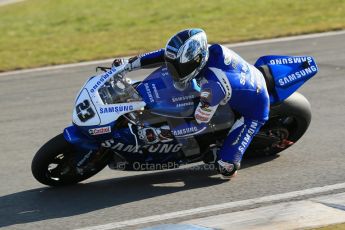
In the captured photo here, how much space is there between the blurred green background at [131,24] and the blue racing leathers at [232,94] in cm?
755

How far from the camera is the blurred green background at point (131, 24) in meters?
15.6

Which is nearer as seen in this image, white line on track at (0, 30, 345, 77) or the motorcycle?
the motorcycle

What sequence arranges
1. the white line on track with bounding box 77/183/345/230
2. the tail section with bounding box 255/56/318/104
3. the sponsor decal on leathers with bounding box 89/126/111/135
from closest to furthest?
1. the white line on track with bounding box 77/183/345/230
2. the sponsor decal on leathers with bounding box 89/126/111/135
3. the tail section with bounding box 255/56/318/104

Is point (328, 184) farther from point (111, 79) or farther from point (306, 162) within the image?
point (111, 79)

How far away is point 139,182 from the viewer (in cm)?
750

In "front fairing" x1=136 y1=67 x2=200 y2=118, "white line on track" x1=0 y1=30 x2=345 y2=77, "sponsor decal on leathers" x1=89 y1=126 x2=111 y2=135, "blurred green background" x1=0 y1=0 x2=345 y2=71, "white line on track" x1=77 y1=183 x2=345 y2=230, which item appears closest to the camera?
"white line on track" x1=77 y1=183 x2=345 y2=230

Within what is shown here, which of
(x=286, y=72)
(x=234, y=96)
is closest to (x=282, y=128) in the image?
(x=286, y=72)

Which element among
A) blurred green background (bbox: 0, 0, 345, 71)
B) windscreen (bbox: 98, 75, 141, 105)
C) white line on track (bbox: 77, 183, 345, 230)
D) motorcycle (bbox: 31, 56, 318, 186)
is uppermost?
windscreen (bbox: 98, 75, 141, 105)

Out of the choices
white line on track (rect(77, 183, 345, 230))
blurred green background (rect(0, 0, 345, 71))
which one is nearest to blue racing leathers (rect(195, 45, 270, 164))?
white line on track (rect(77, 183, 345, 230))

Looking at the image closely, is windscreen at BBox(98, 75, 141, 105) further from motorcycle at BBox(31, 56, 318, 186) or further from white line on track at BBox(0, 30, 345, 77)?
white line on track at BBox(0, 30, 345, 77)

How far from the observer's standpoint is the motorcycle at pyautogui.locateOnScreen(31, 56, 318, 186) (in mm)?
7047

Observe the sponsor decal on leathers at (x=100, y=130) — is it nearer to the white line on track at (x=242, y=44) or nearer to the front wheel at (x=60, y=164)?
the front wheel at (x=60, y=164)

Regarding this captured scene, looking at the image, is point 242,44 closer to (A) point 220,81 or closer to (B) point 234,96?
(B) point 234,96

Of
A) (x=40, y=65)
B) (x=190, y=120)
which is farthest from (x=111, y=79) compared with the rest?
(x=40, y=65)
